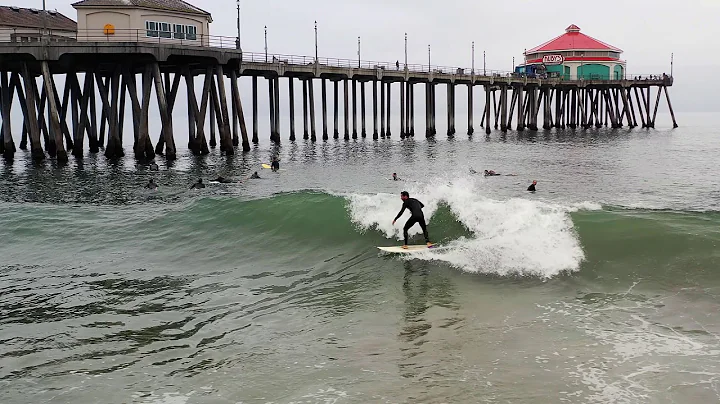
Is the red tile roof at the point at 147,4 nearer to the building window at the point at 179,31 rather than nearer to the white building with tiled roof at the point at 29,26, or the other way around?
the building window at the point at 179,31

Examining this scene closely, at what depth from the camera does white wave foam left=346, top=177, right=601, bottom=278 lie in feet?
45.0

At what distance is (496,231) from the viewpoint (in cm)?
1586

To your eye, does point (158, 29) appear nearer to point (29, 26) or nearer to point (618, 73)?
point (29, 26)

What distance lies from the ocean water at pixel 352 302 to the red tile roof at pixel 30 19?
22.0 meters

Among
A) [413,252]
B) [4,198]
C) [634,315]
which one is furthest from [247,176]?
[634,315]

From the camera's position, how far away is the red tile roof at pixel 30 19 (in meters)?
41.7

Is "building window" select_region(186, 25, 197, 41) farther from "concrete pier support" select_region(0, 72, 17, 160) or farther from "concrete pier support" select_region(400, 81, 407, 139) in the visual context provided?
"concrete pier support" select_region(400, 81, 407, 139)

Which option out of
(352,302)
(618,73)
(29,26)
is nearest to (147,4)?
(29,26)

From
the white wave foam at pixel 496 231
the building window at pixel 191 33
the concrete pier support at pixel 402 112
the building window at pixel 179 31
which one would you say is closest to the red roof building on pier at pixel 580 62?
the concrete pier support at pixel 402 112

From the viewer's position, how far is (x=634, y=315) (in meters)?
10.8

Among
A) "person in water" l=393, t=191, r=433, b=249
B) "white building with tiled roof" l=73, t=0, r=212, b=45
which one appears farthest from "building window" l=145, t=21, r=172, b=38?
"person in water" l=393, t=191, r=433, b=249

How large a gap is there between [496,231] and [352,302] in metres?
5.06

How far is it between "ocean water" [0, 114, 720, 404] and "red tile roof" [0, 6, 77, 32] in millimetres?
22049

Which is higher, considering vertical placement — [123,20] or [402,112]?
[123,20]
